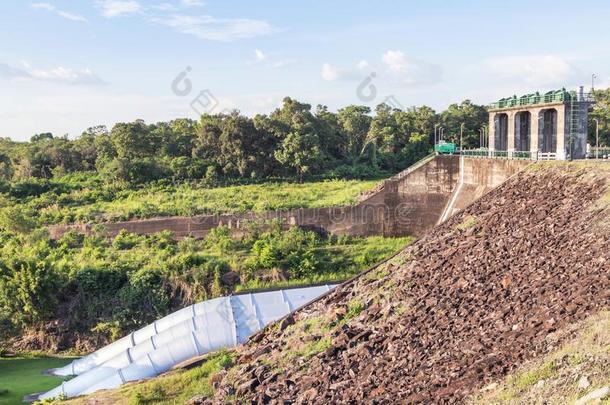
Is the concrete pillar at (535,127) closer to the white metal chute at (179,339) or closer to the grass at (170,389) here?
the white metal chute at (179,339)

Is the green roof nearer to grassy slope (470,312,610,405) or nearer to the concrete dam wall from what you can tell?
the concrete dam wall

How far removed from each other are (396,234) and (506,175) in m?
7.69

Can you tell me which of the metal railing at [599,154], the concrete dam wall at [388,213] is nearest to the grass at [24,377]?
the concrete dam wall at [388,213]

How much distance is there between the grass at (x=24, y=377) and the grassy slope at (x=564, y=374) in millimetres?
14612

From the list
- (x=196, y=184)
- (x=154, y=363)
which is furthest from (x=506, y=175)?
(x=196, y=184)

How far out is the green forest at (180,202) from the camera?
2278cm

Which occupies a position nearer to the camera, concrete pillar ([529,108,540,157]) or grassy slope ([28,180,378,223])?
concrete pillar ([529,108,540,157])

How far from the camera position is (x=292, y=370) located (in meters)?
12.0

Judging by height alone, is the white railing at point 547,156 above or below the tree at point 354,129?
below

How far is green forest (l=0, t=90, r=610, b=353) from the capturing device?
897 inches

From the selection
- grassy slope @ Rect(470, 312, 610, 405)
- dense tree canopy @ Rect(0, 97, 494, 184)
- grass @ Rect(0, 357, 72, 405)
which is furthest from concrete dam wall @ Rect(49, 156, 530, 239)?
grassy slope @ Rect(470, 312, 610, 405)

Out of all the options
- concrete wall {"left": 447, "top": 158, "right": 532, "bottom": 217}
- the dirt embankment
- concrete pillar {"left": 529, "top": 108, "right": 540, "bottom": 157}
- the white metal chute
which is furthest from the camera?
concrete pillar {"left": 529, "top": 108, "right": 540, "bottom": 157}

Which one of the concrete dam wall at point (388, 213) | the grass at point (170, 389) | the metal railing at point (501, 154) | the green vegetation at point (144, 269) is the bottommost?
the grass at point (170, 389)

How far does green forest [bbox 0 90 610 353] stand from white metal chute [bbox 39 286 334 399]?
375 centimetres
